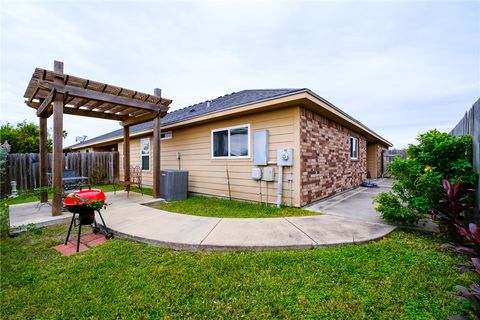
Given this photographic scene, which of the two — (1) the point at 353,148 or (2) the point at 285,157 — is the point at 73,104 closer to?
(2) the point at 285,157

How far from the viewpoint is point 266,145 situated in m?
5.55

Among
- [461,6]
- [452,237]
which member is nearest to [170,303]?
[452,237]

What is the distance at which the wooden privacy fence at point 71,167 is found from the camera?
28.0ft

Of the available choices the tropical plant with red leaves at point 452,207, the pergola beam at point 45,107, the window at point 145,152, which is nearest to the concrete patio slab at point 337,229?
the tropical plant with red leaves at point 452,207

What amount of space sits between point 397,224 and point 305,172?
7.04 feet

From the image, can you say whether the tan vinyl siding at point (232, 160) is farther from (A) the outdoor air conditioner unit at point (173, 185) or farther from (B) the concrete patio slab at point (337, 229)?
(B) the concrete patio slab at point (337, 229)

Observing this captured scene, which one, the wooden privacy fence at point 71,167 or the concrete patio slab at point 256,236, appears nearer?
the concrete patio slab at point 256,236

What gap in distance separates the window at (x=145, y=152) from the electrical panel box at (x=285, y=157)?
725 cm

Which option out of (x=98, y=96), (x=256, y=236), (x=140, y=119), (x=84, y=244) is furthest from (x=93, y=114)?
(x=256, y=236)

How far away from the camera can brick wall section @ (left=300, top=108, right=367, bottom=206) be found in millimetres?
5289

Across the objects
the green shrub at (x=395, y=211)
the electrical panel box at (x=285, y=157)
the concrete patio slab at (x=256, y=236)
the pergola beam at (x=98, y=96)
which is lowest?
the concrete patio slab at (x=256, y=236)

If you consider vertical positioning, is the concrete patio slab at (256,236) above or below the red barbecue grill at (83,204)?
below

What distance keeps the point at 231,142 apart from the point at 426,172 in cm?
469

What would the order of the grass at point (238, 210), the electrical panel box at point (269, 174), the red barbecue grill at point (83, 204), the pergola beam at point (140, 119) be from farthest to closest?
the pergola beam at point (140, 119)
the electrical panel box at point (269, 174)
the grass at point (238, 210)
the red barbecue grill at point (83, 204)
